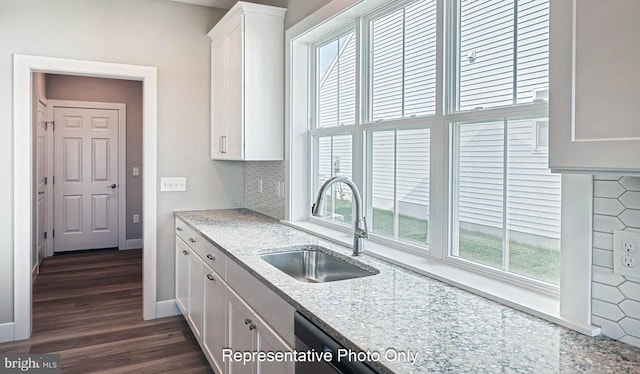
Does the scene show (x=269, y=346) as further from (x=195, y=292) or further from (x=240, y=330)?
(x=195, y=292)

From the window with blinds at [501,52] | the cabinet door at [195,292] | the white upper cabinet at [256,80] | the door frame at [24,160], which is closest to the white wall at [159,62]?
the door frame at [24,160]

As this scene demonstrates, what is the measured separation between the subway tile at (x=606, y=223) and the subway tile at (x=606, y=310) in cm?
20

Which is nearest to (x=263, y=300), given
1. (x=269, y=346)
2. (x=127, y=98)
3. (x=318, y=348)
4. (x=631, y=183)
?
(x=269, y=346)

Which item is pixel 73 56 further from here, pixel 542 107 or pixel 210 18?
pixel 542 107

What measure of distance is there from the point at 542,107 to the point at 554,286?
1.97 ft

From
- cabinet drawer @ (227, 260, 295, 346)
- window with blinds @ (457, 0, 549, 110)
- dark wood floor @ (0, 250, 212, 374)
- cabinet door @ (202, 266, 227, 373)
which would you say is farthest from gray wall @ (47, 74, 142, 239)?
window with blinds @ (457, 0, 549, 110)

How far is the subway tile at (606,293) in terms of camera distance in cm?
114

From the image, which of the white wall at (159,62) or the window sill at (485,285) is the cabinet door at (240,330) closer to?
the window sill at (485,285)

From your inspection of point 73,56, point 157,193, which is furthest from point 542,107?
point 73,56

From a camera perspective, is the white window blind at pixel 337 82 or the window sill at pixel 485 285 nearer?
the window sill at pixel 485 285

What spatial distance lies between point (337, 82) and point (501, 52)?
127 centimetres

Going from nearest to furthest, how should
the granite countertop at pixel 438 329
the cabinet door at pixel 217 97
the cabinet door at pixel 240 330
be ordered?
the granite countertop at pixel 438 329
the cabinet door at pixel 240 330
the cabinet door at pixel 217 97

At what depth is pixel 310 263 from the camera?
2314mm

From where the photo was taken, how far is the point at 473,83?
1764 mm
